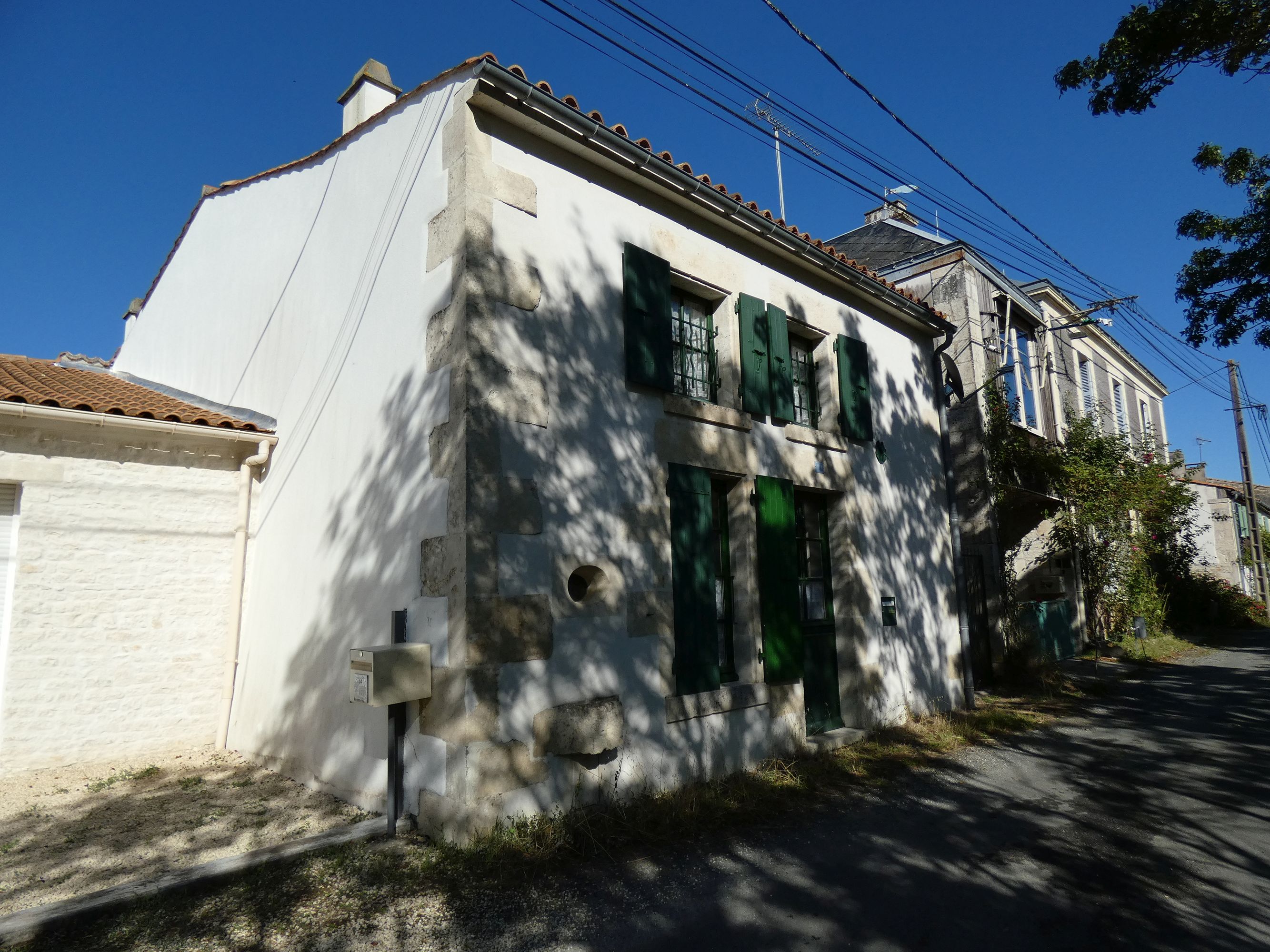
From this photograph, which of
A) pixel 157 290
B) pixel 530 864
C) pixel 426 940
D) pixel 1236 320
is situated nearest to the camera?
pixel 426 940

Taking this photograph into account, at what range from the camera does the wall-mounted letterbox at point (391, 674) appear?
417cm

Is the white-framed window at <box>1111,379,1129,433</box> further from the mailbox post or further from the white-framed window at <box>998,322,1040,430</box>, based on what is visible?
the mailbox post

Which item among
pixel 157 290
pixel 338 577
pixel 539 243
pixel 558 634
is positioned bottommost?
pixel 558 634

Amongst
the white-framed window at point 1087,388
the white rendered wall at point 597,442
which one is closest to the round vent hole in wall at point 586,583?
the white rendered wall at point 597,442

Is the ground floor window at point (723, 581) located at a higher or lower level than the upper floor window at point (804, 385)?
lower

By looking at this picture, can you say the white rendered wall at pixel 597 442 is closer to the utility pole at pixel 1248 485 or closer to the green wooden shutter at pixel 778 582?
the green wooden shutter at pixel 778 582

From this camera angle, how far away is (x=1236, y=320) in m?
8.48

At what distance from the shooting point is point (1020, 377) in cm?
1284

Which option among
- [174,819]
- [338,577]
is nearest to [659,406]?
[338,577]

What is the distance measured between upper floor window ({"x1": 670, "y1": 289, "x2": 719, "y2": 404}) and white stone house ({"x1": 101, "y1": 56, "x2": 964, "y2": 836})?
0.03 meters

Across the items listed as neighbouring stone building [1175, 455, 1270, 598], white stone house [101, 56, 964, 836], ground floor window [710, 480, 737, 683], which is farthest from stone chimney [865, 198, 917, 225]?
neighbouring stone building [1175, 455, 1270, 598]

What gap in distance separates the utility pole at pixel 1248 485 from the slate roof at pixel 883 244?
46.0 ft

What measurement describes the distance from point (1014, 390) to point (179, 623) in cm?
1204

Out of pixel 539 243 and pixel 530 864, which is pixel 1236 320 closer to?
pixel 539 243
